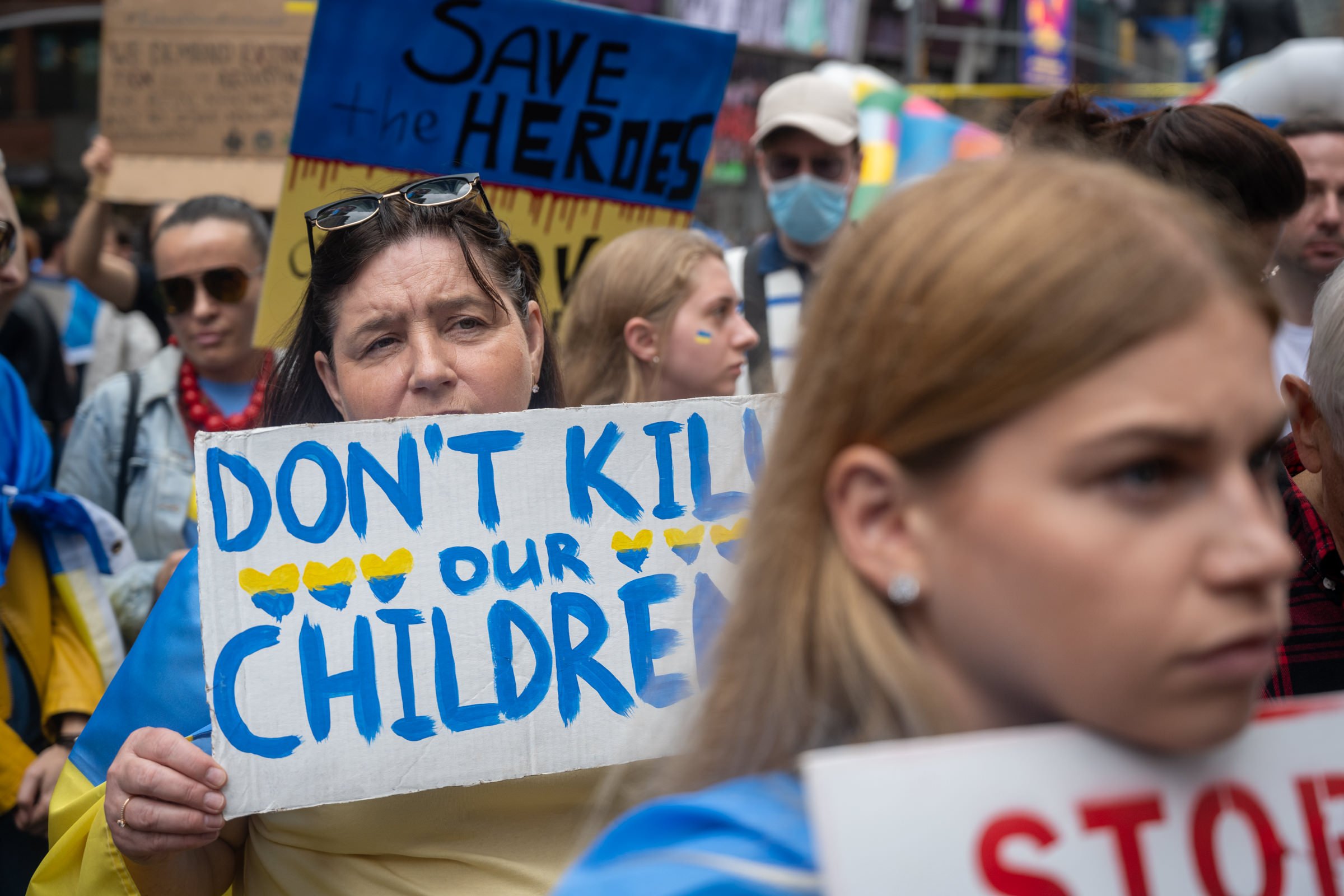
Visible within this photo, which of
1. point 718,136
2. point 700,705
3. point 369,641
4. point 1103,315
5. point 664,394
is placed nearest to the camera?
point 1103,315

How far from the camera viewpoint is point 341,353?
2.27m

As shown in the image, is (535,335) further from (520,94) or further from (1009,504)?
(1009,504)

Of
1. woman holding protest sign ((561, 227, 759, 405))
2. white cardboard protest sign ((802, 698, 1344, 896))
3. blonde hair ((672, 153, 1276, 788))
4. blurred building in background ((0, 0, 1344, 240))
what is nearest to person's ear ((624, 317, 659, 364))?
woman holding protest sign ((561, 227, 759, 405))

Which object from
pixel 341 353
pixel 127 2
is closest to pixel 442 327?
pixel 341 353

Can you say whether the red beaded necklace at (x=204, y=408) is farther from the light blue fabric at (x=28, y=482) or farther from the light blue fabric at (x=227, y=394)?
the light blue fabric at (x=28, y=482)

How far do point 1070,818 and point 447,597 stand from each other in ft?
3.60

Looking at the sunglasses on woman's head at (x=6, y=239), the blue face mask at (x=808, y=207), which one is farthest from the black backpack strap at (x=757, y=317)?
the sunglasses on woman's head at (x=6, y=239)

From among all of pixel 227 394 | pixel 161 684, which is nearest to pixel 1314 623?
pixel 161 684

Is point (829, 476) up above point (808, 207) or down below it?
below

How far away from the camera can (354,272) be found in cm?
230

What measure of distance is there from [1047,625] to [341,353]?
1.57 meters

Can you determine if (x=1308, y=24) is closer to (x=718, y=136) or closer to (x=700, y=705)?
(x=718, y=136)

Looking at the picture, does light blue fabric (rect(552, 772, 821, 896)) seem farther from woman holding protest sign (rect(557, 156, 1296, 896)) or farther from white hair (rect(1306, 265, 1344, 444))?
white hair (rect(1306, 265, 1344, 444))

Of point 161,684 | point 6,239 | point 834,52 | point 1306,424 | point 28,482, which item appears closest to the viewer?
point 161,684
